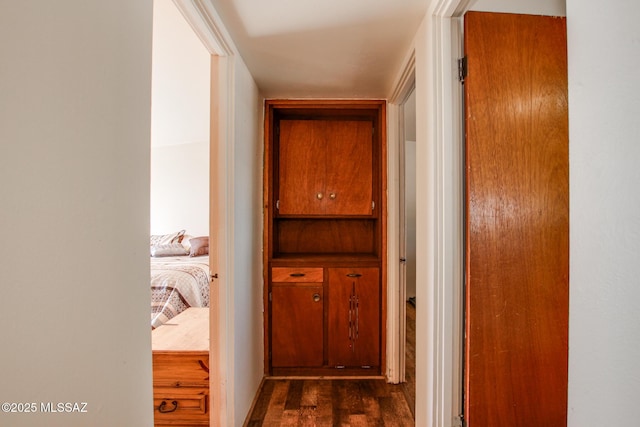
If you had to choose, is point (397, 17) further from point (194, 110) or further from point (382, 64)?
point (194, 110)

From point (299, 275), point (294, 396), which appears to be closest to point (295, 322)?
point (299, 275)

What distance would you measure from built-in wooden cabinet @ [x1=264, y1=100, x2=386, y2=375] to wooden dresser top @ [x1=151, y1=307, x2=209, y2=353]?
1.75 ft

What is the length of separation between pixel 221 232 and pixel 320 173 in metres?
1.21

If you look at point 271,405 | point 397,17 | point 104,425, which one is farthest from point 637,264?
point 271,405

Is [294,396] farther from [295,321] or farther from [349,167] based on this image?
[349,167]

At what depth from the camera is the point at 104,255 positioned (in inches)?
26.9

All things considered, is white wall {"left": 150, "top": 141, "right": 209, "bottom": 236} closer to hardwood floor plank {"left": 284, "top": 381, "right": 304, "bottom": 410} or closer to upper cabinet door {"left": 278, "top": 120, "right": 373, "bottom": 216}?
upper cabinet door {"left": 278, "top": 120, "right": 373, "bottom": 216}

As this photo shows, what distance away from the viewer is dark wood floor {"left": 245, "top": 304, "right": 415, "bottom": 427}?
1830mm

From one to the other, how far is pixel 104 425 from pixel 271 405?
5.10ft

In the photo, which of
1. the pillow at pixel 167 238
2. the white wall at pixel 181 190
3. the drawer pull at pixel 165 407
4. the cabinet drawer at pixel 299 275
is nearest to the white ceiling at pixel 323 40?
the cabinet drawer at pixel 299 275

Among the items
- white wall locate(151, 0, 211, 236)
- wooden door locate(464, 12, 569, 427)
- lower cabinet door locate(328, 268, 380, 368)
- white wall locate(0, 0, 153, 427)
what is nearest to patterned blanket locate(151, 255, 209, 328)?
lower cabinet door locate(328, 268, 380, 368)

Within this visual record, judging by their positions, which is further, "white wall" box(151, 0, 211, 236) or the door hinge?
"white wall" box(151, 0, 211, 236)

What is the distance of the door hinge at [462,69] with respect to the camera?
121 centimetres

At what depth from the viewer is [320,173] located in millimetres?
2529
